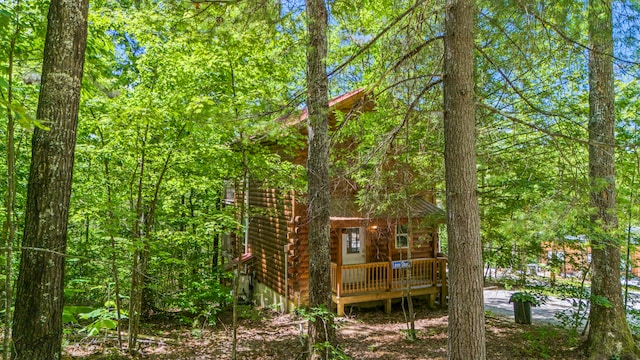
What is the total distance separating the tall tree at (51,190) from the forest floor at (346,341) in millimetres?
3956

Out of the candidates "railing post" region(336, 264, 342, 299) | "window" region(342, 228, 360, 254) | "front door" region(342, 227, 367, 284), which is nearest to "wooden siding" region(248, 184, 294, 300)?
"railing post" region(336, 264, 342, 299)

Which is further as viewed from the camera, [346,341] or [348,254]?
[348,254]

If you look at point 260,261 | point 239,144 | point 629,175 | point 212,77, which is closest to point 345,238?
point 260,261

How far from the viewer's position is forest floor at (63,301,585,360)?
22.5 ft

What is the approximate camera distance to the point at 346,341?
7938 millimetres

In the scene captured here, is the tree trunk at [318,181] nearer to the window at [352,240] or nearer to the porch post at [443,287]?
the window at [352,240]

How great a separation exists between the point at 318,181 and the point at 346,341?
4.27 m

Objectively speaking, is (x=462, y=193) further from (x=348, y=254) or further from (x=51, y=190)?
(x=348, y=254)

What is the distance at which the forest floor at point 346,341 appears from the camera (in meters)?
6.87

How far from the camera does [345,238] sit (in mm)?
11328

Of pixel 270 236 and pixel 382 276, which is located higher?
pixel 270 236

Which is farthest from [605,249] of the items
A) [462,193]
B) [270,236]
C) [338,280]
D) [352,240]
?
[270,236]

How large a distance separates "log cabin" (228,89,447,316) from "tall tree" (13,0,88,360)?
5678mm

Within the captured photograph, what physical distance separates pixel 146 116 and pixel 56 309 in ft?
11.9
